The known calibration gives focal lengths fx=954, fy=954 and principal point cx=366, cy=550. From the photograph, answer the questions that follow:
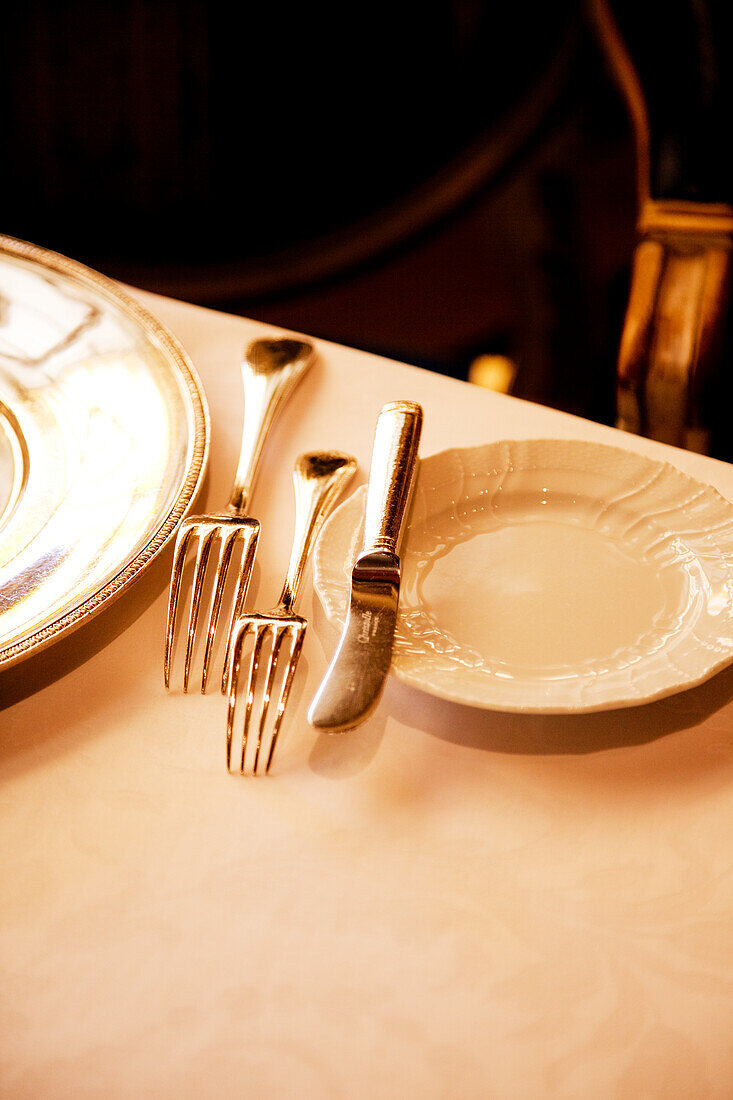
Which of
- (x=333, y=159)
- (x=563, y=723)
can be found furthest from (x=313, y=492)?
(x=333, y=159)

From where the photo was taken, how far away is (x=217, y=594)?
0.37m

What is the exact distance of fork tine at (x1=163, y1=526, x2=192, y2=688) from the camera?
363 millimetres

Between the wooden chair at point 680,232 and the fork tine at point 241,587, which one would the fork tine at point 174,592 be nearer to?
the fork tine at point 241,587

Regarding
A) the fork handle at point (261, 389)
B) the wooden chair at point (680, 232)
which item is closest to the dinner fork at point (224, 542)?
the fork handle at point (261, 389)

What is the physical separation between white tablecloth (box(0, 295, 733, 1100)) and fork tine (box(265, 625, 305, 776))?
1cm

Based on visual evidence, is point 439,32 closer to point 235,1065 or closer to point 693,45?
point 693,45

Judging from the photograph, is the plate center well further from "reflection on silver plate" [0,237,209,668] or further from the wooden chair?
the wooden chair

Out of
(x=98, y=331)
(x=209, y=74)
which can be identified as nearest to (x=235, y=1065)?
(x=98, y=331)

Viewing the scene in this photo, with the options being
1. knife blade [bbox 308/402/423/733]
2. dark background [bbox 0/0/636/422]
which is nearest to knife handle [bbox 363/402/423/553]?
knife blade [bbox 308/402/423/733]

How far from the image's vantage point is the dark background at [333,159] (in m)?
1.37

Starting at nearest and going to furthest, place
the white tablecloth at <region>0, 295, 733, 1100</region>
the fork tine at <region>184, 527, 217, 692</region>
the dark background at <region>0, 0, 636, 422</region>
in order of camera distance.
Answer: the white tablecloth at <region>0, 295, 733, 1100</region> < the fork tine at <region>184, 527, 217, 692</region> < the dark background at <region>0, 0, 636, 422</region>

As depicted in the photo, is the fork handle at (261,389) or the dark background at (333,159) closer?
the fork handle at (261,389)

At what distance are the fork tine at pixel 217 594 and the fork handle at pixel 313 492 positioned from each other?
3 cm

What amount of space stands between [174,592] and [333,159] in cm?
135
